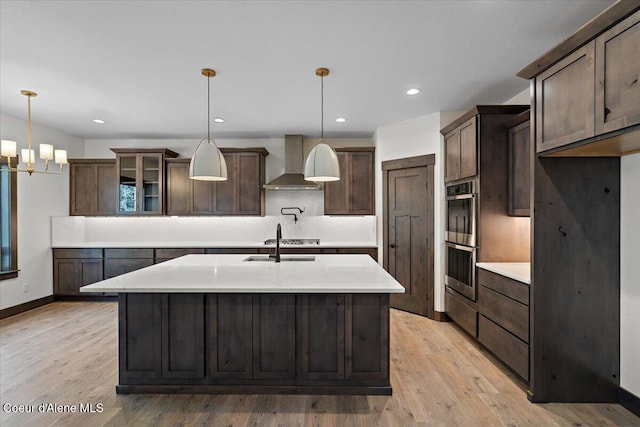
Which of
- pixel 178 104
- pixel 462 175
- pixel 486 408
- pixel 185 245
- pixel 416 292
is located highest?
pixel 178 104

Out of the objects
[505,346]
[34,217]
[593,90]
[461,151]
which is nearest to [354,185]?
[461,151]

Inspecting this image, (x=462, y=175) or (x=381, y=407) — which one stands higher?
(x=462, y=175)

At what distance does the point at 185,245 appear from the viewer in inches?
204

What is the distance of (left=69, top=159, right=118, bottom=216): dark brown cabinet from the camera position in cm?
556

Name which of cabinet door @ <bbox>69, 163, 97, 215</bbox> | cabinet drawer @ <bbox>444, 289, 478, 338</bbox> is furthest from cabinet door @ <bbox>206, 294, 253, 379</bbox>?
cabinet door @ <bbox>69, 163, 97, 215</bbox>

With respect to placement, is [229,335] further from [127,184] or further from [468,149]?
[127,184]

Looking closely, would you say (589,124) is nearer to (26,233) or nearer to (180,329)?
(180,329)

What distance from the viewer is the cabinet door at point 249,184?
5.42m

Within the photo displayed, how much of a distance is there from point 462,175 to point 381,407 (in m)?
2.51

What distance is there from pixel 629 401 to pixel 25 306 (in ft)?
21.9

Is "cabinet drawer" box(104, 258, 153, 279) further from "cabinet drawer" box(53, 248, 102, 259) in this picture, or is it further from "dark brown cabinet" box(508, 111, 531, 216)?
"dark brown cabinet" box(508, 111, 531, 216)

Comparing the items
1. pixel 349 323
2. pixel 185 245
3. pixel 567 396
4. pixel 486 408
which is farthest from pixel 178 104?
pixel 567 396

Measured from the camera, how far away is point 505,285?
9.23 feet

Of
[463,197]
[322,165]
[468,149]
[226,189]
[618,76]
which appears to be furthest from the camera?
[226,189]
